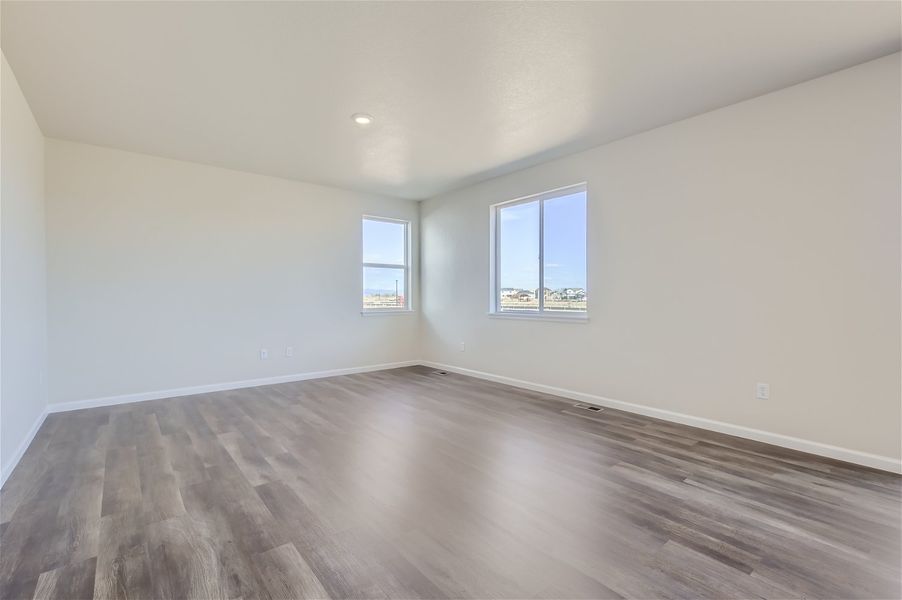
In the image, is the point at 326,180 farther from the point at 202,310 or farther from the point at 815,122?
the point at 815,122

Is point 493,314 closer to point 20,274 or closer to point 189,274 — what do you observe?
point 189,274

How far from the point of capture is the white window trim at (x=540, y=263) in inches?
162

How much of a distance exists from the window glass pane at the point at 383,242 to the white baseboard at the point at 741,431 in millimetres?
2736

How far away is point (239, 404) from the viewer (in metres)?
3.92

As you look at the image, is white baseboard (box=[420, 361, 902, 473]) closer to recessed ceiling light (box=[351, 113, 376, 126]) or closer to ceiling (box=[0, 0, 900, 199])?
ceiling (box=[0, 0, 900, 199])

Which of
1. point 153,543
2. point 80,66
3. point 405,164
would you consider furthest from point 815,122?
point 80,66

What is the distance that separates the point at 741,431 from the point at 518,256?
9.07 ft

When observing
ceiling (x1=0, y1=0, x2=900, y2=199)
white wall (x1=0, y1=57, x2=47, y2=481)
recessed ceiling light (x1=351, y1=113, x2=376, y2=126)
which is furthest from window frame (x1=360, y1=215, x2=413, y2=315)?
white wall (x1=0, y1=57, x2=47, y2=481)

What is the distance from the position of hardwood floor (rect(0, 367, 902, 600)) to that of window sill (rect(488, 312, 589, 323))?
115 cm

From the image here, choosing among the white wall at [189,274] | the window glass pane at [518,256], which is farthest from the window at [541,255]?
the white wall at [189,274]

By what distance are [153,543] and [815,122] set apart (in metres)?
4.45

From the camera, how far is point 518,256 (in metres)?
4.86

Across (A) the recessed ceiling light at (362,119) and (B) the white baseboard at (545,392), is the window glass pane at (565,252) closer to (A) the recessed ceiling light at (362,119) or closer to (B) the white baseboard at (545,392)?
(B) the white baseboard at (545,392)

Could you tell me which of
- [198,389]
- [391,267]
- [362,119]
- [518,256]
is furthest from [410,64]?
[198,389]
